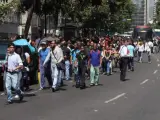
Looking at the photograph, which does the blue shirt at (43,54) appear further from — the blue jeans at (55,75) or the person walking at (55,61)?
the blue jeans at (55,75)

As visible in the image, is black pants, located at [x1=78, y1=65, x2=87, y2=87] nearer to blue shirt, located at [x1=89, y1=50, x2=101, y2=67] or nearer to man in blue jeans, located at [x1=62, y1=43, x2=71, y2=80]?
blue shirt, located at [x1=89, y1=50, x2=101, y2=67]

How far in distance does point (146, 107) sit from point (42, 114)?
2874 mm

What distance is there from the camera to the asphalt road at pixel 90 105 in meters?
11.5

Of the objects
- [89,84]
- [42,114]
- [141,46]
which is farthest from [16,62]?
→ [141,46]

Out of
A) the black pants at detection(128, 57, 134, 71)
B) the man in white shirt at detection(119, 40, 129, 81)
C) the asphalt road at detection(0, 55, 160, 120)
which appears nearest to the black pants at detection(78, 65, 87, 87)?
the asphalt road at detection(0, 55, 160, 120)

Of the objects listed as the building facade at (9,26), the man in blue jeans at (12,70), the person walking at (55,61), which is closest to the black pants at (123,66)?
the person walking at (55,61)

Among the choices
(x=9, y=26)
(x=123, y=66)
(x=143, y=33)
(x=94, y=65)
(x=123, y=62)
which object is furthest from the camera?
(x=143, y=33)

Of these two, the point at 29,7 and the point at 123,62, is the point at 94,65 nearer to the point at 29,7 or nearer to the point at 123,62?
the point at 123,62

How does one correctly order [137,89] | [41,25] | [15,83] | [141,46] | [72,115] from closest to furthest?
[72,115] < [15,83] < [137,89] < [141,46] < [41,25]

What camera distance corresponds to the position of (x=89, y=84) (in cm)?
2008

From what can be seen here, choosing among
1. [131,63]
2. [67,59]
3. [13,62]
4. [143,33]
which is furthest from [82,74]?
[143,33]

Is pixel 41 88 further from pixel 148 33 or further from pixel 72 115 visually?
pixel 148 33

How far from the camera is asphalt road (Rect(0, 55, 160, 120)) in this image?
11.5m

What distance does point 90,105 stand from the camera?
43.8 feet
